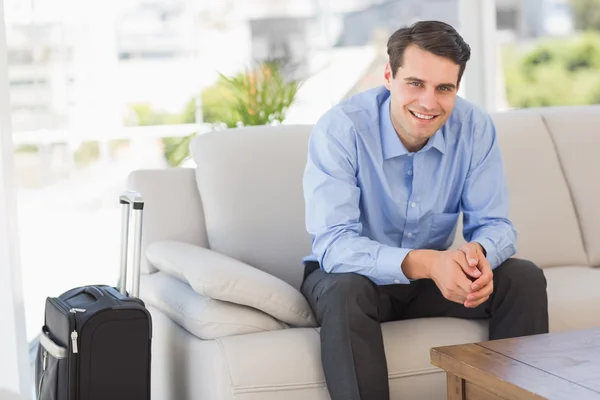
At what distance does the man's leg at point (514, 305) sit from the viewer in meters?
2.34

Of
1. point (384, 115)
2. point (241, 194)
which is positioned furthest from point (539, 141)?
point (241, 194)

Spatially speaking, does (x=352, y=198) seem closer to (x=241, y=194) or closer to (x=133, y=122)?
(x=241, y=194)

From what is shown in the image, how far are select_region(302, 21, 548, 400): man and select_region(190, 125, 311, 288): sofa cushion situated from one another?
0.78 feet

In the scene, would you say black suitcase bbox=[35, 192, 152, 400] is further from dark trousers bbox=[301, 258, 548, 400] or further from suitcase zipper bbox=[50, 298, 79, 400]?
dark trousers bbox=[301, 258, 548, 400]

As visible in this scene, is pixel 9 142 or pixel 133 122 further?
pixel 133 122

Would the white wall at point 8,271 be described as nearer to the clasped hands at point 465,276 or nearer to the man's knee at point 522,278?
the clasped hands at point 465,276

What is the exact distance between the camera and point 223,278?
232 cm

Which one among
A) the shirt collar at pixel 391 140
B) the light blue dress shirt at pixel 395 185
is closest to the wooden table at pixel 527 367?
the light blue dress shirt at pixel 395 185

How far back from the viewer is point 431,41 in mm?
2332

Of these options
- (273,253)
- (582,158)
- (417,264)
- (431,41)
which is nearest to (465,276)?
(417,264)

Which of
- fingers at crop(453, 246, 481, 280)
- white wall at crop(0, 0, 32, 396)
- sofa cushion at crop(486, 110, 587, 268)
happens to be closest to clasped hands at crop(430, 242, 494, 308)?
fingers at crop(453, 246, 481, 280)

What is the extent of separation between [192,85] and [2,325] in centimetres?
282

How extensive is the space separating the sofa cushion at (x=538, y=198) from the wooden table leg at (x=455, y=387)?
118 cm

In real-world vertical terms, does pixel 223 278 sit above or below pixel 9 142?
below
